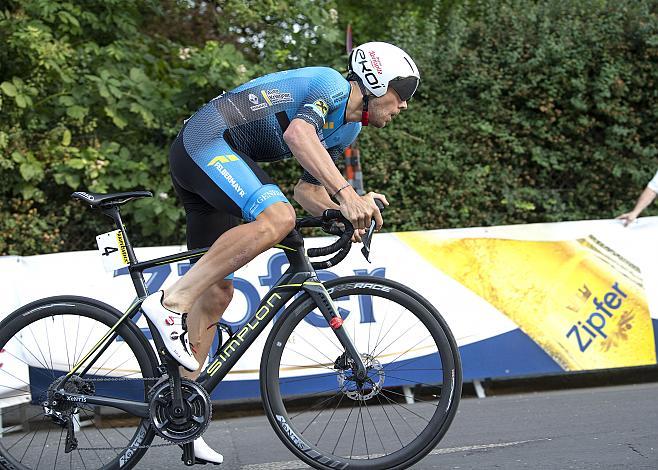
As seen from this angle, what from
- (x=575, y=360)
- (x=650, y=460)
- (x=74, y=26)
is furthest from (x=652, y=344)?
(x=74, y=26)

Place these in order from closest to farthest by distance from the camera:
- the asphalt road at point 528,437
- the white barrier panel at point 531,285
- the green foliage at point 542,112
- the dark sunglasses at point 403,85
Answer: the dark sunglasses at point 403,85 < the asphalt road at point 528,437 < the white barrier panel at point 531,285 < the green foliage at point 542,112

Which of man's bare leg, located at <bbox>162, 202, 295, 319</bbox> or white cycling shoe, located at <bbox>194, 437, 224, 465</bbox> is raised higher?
man's bare leg, located at <bbox>162, 202, 295, 319</bbox>

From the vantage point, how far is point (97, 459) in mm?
4277

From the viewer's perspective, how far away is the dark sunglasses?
428 cm

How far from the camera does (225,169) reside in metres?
4.14

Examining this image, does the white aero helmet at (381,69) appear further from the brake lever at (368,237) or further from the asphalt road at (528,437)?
the asphalt road at (528,437)

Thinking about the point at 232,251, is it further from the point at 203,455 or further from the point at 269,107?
the point at 203,455

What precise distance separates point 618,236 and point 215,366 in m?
4.81

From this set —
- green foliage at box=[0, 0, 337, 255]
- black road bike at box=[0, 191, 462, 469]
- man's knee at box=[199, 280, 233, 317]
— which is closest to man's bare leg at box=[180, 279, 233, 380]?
man's knee at box=[199, 280, 233, 317]

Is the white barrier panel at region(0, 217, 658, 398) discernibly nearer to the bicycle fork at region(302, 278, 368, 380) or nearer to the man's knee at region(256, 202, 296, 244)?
the bicycle fork at region(302, 278, 368, 380)

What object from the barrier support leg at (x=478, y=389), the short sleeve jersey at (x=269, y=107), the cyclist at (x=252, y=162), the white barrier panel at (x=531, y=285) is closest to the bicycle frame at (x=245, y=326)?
the cyclist at (x=252, y=162)

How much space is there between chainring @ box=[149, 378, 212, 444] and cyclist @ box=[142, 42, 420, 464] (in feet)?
0.35

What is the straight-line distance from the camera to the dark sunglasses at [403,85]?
169 inches

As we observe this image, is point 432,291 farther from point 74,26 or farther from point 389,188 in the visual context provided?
point 74,26
